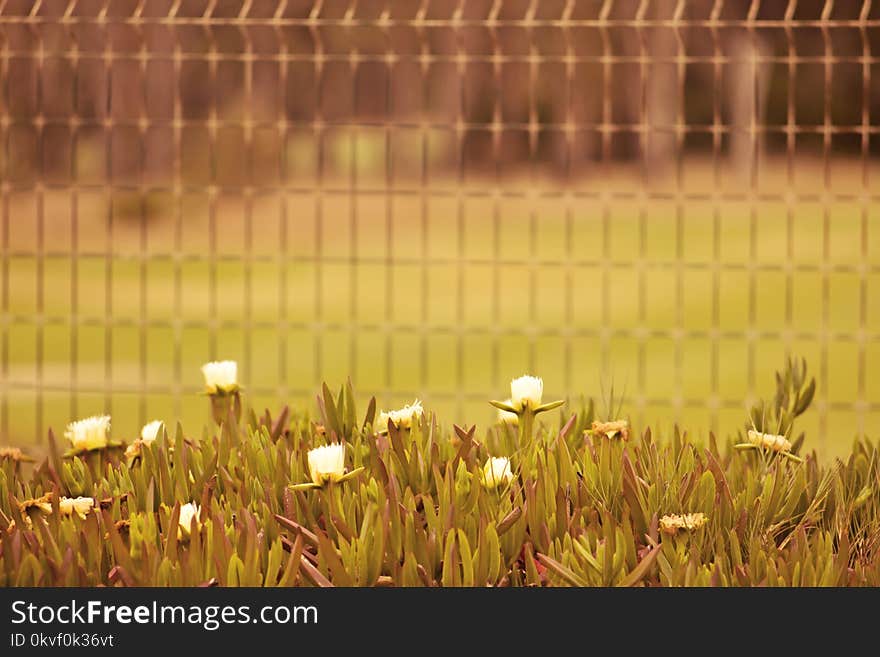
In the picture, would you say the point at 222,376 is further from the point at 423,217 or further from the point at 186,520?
the point at 423,217

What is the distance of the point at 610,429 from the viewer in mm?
3002

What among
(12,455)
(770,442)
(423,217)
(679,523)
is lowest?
(679,523)

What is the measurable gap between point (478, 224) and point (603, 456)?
269 inches

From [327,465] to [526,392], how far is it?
574 mm

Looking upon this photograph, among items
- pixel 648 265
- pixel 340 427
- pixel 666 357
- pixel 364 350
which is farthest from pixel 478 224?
pixel 340 427

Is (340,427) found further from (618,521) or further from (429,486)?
(618,521)

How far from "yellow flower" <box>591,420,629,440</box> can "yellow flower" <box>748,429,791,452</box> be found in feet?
0.97

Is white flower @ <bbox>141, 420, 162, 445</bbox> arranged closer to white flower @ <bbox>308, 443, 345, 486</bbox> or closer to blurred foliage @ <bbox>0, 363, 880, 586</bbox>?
blurred foliage @ <bbox>0, 363, 880, 586</bbox>

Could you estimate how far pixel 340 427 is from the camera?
3.18 metres

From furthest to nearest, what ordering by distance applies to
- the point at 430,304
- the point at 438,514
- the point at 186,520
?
1. the point at 430,304
2. the point at 438,514
3. the point at 186,520

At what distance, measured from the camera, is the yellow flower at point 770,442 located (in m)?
3.03

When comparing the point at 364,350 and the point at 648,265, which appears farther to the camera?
the point at 364,350

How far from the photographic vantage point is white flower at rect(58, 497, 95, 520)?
2.66 metres

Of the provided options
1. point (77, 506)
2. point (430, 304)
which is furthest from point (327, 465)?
point (430, 304)
